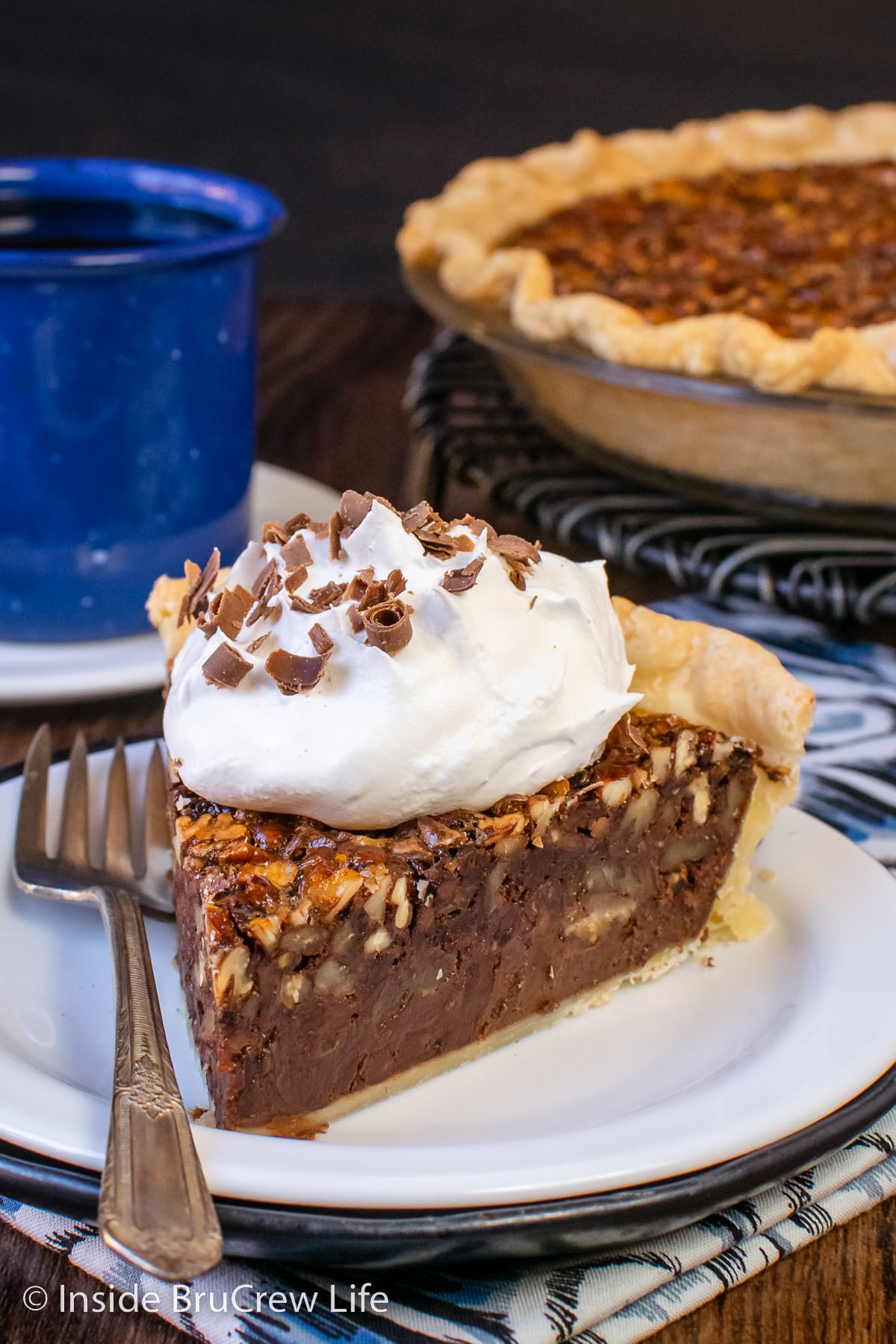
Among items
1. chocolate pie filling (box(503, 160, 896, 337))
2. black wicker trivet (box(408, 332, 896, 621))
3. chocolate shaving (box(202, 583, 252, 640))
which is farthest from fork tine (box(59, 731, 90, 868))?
chocolate pie filling (box(503, 160, 896, 337))

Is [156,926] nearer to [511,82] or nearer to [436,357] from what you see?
[436,357]

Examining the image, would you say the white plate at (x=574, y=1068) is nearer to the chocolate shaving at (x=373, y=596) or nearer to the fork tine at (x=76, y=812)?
the fork tine at (x=76, y=812)

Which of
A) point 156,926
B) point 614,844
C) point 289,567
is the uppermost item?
point 289,567

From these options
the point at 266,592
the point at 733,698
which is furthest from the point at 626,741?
the point at 266,592

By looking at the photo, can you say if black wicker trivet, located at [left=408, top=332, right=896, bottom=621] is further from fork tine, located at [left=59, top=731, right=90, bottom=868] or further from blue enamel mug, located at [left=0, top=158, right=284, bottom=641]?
fork tine, located at [left=59, top=731, right=90, bottom=868]

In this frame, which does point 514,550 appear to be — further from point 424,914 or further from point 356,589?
point 424,914

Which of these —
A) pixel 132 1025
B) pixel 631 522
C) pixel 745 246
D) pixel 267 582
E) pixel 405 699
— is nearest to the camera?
pixel 132 1025

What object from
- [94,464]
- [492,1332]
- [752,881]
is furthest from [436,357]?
[492,1332]
